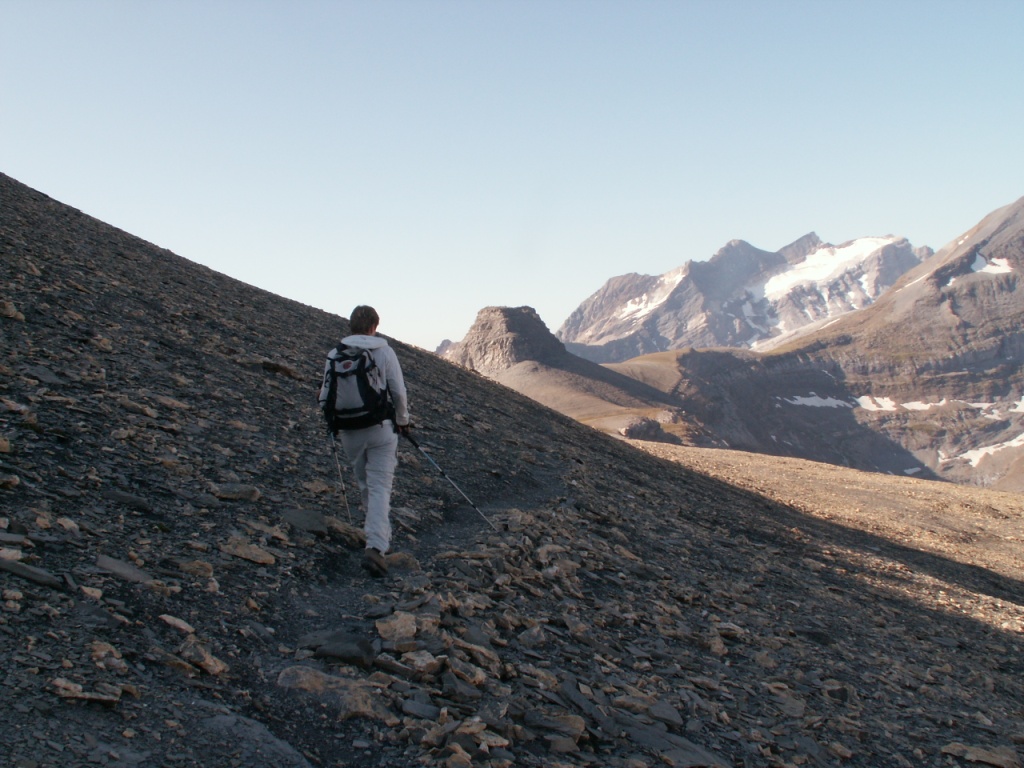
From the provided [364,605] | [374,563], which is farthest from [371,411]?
[364,605]

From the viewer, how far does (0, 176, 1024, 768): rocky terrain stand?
549cm

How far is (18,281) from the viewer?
14219mm

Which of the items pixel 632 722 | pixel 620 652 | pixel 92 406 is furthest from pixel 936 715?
pixel 92 406

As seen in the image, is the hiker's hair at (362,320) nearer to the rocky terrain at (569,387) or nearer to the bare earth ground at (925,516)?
the bare earth ground at (925,516)

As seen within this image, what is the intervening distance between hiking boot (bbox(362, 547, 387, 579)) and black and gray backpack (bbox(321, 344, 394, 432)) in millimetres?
1411

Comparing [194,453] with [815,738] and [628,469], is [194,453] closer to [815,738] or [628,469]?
[815,738]

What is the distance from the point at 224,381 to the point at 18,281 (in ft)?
13.9

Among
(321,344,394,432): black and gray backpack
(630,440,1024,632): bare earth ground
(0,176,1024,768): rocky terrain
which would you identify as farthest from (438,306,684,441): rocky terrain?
(321,344,394,432): black and gray backpack

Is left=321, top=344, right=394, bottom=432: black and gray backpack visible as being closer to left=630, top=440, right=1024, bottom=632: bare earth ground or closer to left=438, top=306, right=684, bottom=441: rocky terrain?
left=630, top=440, right=1024, bottom=632: bare earth ground

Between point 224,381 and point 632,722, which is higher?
point 224,381

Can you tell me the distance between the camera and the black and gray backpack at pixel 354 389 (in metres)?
8.66

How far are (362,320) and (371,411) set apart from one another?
1092mm

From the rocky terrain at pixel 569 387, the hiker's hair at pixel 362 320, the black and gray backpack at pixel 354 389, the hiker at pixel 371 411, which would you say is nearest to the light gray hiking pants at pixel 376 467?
the hiker at pixel 371 411

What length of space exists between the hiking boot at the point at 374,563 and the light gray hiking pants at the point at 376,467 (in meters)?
0.09
